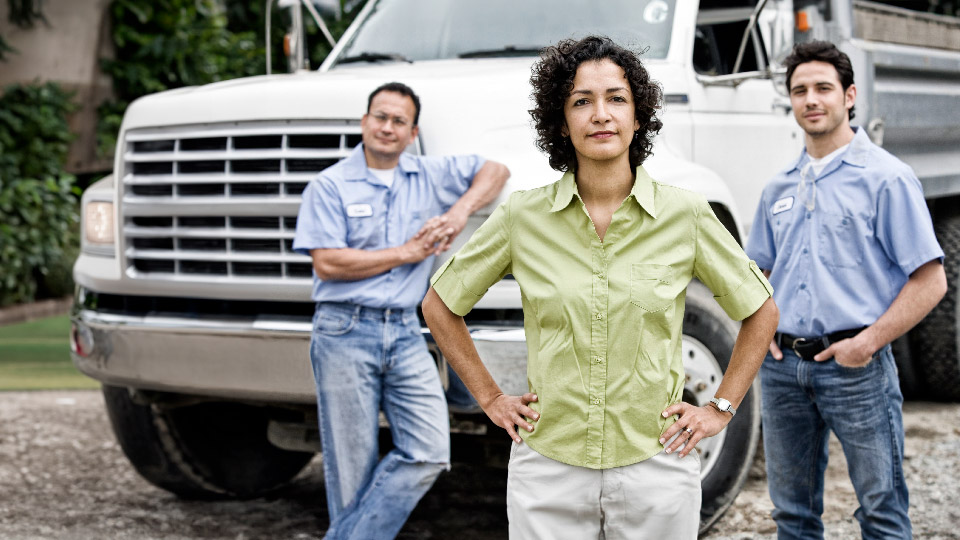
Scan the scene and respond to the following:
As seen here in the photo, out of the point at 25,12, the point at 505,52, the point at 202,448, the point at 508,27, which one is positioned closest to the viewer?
the point at 505,52

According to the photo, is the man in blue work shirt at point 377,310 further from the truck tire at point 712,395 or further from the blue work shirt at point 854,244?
the blue work shirt at point 854,244

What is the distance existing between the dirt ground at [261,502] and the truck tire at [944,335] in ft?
1.14

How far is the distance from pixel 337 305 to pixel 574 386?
5.53 feet

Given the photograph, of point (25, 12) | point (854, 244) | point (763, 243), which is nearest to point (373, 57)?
point (763, 243)

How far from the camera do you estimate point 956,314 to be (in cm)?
713

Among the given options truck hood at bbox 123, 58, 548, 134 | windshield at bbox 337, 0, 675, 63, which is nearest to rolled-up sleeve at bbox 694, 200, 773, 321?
truck hood at bbox 123, 58, 548, 134

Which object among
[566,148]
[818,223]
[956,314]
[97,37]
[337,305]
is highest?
[97,37]

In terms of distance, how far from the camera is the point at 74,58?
47.5 ft

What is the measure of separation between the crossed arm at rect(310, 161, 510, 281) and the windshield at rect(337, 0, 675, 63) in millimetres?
1020

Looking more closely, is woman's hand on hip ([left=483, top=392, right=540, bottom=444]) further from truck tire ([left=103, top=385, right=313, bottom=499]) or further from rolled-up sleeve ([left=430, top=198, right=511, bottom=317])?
truck tire ([left=103, top=385, right=313, bottom=499])

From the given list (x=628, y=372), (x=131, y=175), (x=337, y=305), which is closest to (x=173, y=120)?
(x=131, y=175)

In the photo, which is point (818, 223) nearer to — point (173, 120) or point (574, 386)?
point (574, 386)

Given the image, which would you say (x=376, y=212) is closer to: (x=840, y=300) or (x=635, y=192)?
(x=840, y=300)

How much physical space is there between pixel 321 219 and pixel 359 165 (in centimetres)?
26
